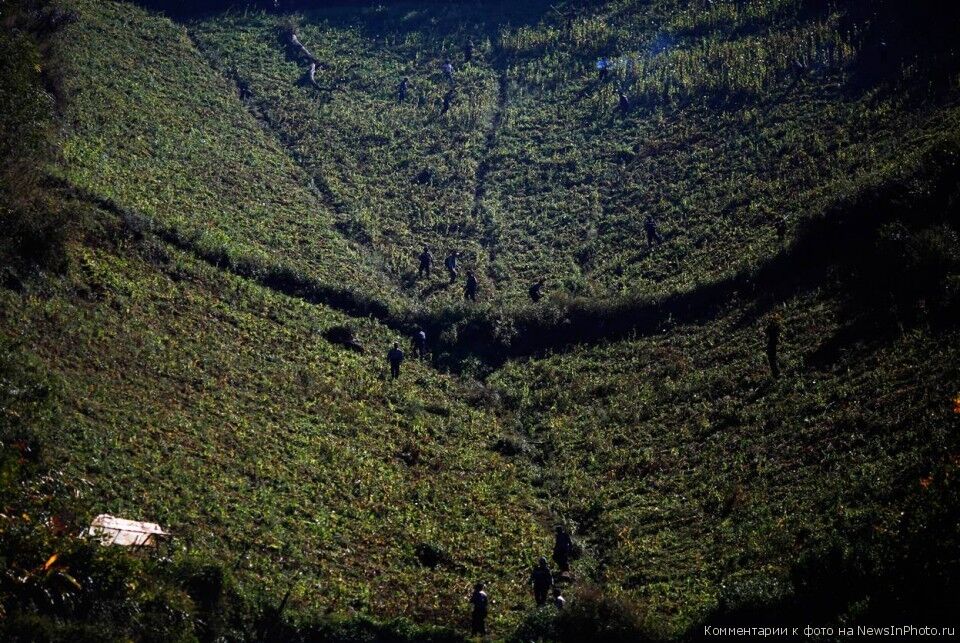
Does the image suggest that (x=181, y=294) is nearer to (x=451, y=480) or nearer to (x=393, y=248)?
(x=451, y=480)

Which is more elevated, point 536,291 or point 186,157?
point 186,157

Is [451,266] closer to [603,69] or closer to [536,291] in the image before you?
[536,291]

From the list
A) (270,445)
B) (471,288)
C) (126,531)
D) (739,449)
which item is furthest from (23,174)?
(739,449)

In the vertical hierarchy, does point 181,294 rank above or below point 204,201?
below

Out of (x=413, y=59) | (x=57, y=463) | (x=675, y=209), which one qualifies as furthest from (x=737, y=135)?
(x=57, y=463)

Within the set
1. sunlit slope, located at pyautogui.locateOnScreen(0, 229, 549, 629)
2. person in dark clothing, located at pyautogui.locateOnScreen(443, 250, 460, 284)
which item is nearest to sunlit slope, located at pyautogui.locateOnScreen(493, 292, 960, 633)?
sunlit slope, located at pyautogui.locateOnScreen(0, 229, 549, 629)
